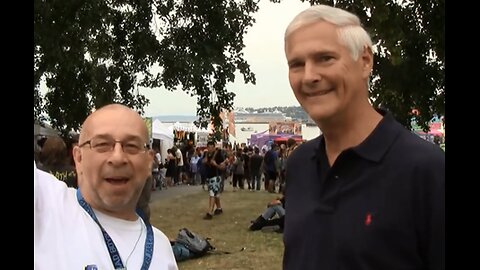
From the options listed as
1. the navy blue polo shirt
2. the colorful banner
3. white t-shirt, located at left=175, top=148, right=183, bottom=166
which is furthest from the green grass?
the colorful banner

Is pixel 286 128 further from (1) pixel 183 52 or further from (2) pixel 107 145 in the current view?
(2) pixel 107 145

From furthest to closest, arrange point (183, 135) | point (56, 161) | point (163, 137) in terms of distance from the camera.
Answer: point (183, 135) → point (163, 137) → point (56, 161)

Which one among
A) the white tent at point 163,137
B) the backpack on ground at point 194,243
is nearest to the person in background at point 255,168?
the white tent at point 163,137

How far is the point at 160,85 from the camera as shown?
1077 centimetres

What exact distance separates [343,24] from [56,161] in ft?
19.6

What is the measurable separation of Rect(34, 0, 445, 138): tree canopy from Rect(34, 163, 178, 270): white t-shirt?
5.60 m

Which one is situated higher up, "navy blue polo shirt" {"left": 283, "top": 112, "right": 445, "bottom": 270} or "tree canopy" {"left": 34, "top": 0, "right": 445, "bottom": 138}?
"tree canopy" {"left": 34, "top": 0, "right": 445, "bottom": 138}

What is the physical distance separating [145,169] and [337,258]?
84 cm

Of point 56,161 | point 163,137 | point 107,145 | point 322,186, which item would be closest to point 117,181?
point 107,145

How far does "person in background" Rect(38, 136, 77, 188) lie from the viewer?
6.81 m

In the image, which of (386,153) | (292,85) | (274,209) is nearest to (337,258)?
(386,153)

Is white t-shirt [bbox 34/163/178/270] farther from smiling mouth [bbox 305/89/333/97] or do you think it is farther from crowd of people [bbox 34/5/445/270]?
smiling mouth [bbox 305/89/333/97]

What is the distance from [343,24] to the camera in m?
1.71
